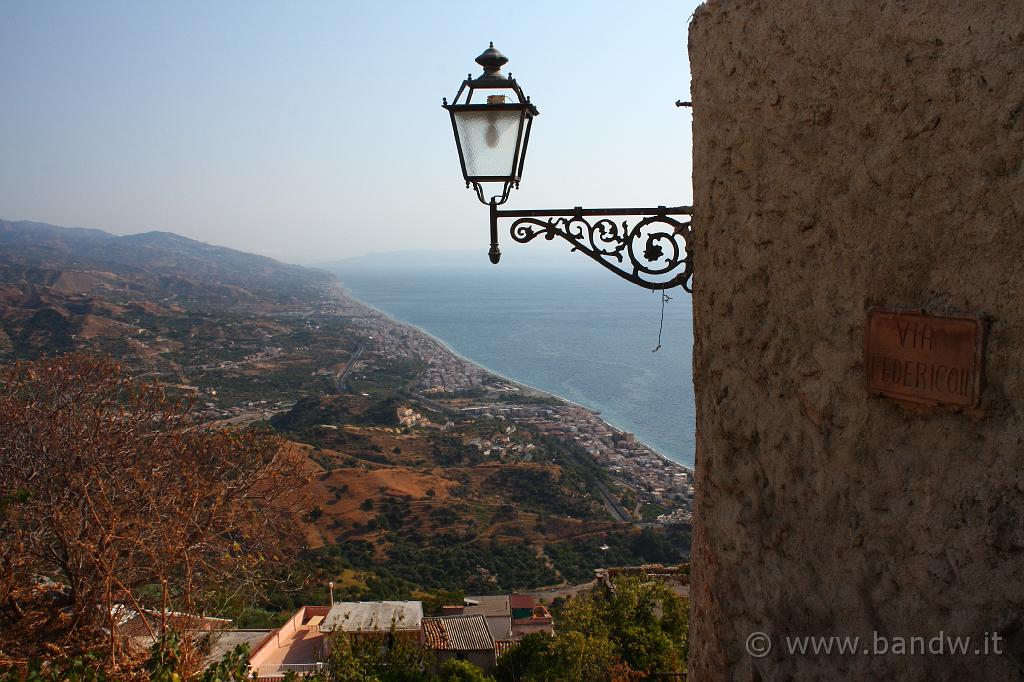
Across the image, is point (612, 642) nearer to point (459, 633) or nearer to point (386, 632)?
point (386, 632)

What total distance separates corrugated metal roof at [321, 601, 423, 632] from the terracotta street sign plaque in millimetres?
11628

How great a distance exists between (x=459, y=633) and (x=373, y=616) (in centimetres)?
183

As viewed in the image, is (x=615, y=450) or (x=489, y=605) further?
(x=615, y=450)

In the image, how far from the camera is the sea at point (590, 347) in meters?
46.0

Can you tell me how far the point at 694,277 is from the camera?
2408mm

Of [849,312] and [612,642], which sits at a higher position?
[849,312]

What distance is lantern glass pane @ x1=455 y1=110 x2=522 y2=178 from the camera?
315cm

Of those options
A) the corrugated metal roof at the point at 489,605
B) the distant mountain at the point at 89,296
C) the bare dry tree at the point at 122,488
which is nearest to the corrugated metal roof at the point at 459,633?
the corrugated metal roof at the point at 489,605

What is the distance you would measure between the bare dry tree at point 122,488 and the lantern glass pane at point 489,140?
3701 millimetres

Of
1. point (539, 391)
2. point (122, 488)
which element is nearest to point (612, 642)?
point (122, 488)

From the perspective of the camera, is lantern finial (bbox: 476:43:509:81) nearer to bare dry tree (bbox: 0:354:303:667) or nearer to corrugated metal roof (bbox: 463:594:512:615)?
bare dry tree (bbox: 0:354:303:667)

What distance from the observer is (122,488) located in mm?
7258

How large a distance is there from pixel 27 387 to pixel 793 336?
8896 millimetres

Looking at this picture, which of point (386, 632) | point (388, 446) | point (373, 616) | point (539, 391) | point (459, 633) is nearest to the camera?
point (386, 632)
